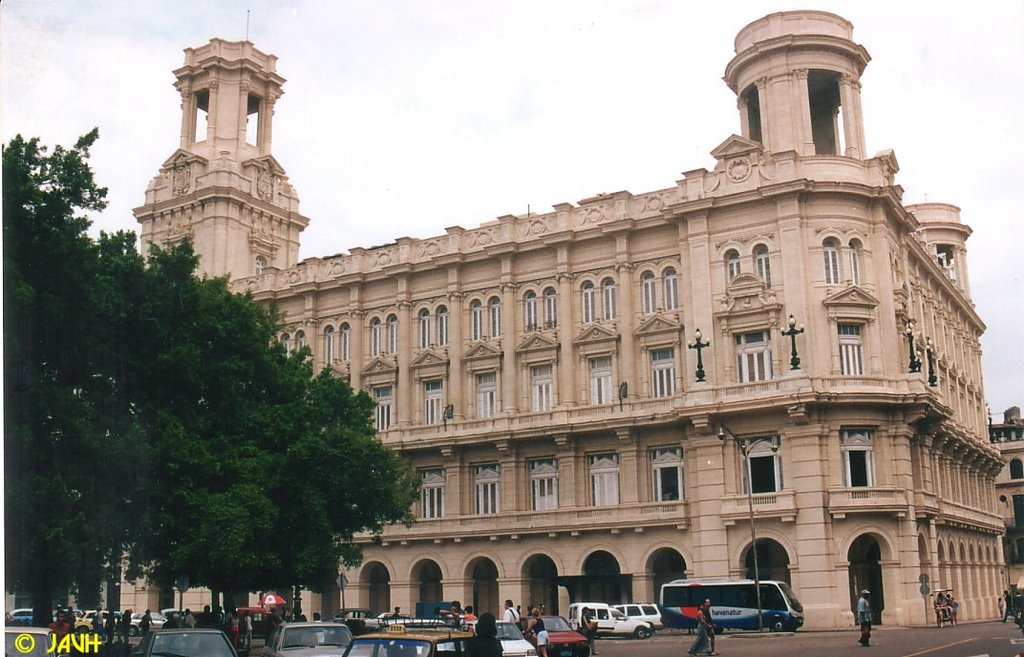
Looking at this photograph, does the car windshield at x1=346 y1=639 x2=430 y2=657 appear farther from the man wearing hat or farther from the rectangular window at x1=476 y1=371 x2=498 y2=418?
the rectangular window at x1=476 y1=371 x2=498 y2=418

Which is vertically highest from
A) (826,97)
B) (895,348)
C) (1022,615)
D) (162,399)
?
(826,97)

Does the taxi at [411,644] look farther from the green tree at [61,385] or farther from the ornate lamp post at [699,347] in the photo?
the ornate lamp post at [699,347]

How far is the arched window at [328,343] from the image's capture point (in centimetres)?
6481

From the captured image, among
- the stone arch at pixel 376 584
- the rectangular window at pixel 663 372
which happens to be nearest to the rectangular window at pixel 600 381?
the rectangular window at pixel 663 372

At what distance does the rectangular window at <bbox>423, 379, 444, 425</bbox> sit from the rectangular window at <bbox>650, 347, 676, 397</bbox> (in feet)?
41.6

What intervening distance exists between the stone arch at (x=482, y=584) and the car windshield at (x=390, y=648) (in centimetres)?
3993

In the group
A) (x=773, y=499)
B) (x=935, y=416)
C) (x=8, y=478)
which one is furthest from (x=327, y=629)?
(x=935, y=416)

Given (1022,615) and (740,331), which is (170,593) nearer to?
(740,331)

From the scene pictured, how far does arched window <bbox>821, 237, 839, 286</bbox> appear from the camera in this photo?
50812 mm

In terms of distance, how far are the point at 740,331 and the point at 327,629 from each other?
1281 inches

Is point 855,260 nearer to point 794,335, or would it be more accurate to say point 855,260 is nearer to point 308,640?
point 794,335

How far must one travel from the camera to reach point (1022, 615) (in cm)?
3378

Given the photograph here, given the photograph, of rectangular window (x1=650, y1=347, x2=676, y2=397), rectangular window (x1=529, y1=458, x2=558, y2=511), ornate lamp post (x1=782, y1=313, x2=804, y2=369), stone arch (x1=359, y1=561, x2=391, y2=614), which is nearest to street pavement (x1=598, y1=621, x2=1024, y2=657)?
rectangular window (x1=529, y1=458, x2=558, y2=511)

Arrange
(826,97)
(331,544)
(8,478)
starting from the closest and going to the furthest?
(8,478)
(331,544)
(826,97)
